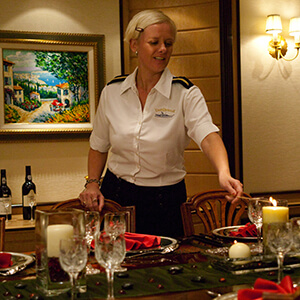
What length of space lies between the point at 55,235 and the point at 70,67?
2.75 meters

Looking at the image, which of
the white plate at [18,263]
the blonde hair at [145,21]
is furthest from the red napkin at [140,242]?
the blonde hair at [145,21]

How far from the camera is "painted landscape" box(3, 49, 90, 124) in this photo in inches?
152

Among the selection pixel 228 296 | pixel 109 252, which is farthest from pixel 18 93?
pixel 228 296

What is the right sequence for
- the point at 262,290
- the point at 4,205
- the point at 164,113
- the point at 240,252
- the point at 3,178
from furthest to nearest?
the point at 3,178 < the point at 4,205 < the point at 164,113 < the point at 240,252 < the point at 262,290

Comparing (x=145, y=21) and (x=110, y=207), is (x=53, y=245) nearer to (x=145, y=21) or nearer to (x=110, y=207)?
(x=110, y=207)

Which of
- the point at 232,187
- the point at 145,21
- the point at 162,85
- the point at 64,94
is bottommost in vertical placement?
the point at 232,187

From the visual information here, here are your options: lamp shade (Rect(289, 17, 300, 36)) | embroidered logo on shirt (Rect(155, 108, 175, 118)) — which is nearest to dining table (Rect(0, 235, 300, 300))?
embroidered logo on shirt (Rect(155, 108, 175, 118))

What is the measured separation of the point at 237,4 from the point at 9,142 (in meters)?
2.04

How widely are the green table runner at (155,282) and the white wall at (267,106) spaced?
2.77 m

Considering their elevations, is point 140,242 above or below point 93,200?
below

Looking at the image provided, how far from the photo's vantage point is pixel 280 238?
1511mm

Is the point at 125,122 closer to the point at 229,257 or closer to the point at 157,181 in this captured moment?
the point at 157,181

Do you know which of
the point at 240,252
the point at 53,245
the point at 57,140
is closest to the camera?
the point at 53,245

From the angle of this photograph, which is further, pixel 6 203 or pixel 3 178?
pixel 3 178
